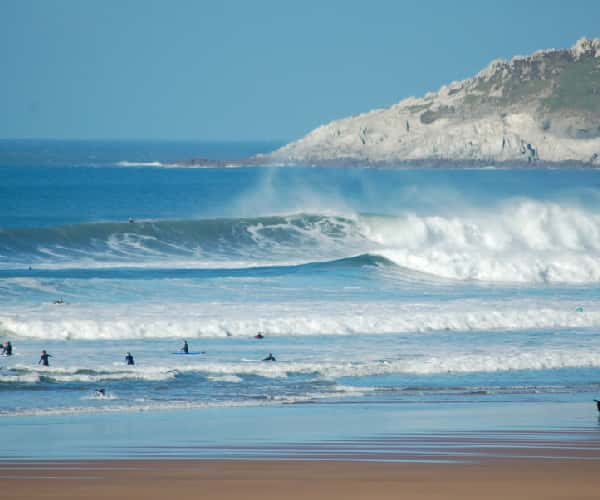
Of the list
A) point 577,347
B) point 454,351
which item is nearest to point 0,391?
point 454,351

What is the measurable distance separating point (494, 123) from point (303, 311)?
383 ft

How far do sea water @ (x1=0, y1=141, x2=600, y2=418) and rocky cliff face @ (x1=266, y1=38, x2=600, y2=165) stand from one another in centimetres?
8217

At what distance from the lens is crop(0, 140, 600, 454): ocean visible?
1859 cm

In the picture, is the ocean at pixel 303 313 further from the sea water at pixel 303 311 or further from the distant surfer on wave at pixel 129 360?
the distant surfer on wave at pixel 129 360

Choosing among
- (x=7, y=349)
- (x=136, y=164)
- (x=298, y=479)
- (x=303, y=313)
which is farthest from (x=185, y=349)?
(x=136, y=164)

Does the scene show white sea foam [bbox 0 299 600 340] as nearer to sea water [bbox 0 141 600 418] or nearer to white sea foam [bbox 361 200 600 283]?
sea water [bbox 0 141 600 418]

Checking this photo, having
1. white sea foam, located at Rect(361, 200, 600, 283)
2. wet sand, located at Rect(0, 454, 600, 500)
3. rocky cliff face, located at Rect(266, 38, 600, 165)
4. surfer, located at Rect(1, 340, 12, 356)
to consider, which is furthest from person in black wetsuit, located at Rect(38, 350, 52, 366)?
rocky cliff face, located at Rect(266, 38, 600, 165)

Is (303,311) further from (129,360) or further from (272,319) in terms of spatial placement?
(129,360)

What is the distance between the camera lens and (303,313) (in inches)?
1029

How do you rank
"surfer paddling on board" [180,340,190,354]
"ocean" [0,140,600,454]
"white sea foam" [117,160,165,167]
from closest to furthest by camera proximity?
1. "ocean" [0,140,600,454]
2. "surfer paddling on board" [180,340,190,354]
3. "white sea foam" [117,160,165,167]

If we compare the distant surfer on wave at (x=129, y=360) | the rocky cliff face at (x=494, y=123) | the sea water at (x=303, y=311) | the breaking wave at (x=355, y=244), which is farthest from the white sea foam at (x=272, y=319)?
the rocky cliff face at (x=494, y=123)

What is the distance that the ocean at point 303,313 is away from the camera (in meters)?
18.6

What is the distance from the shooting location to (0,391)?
60.0 ft

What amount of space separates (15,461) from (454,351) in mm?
11261
